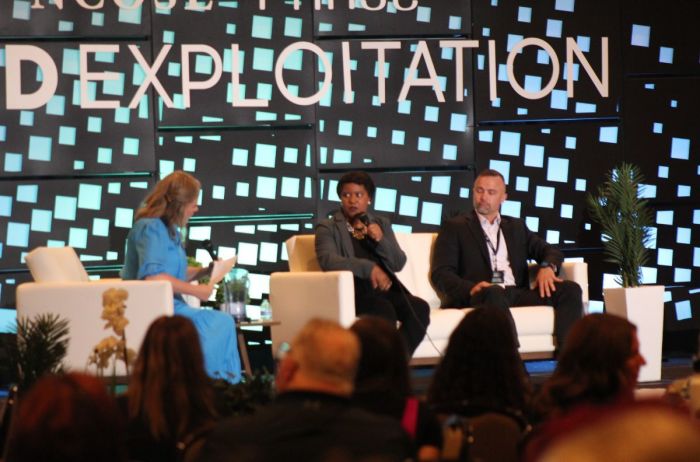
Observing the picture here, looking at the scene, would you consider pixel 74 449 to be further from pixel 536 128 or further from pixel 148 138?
pixel 536 128

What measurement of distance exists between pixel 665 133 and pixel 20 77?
4.32 meters

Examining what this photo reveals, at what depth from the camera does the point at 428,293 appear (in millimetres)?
6188

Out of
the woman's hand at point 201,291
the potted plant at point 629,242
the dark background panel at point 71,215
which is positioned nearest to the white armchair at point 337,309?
the potted plant at point 629,242

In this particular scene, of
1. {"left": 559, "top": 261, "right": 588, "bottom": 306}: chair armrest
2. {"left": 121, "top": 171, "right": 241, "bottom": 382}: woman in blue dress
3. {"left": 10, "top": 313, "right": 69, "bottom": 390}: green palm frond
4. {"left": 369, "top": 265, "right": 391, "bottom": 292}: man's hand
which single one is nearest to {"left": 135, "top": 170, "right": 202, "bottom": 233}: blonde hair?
{"left": 121, "top": 171, "right": 241, "bottom": 382}: woman in blue dress

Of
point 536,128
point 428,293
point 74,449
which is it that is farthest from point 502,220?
point 74,449

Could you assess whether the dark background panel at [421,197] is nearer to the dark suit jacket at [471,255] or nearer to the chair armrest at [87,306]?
the dark suit jacket at [471,255]

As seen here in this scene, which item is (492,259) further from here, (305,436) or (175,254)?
(305,436)

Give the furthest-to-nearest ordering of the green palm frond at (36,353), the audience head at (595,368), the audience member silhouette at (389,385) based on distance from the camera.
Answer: the green palm frond at (36,353) < the audience head at (595,368) < the audience member silhouette at (389,385)

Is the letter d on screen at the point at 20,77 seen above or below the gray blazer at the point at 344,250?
above

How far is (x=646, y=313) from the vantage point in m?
6.25

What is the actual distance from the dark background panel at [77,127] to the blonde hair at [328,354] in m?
5.14

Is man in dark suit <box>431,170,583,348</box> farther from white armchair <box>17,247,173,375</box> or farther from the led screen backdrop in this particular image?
white armchair <box>17,247,173,375</box>

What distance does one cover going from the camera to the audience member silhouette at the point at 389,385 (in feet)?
7.00

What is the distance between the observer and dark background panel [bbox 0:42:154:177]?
668 cm
